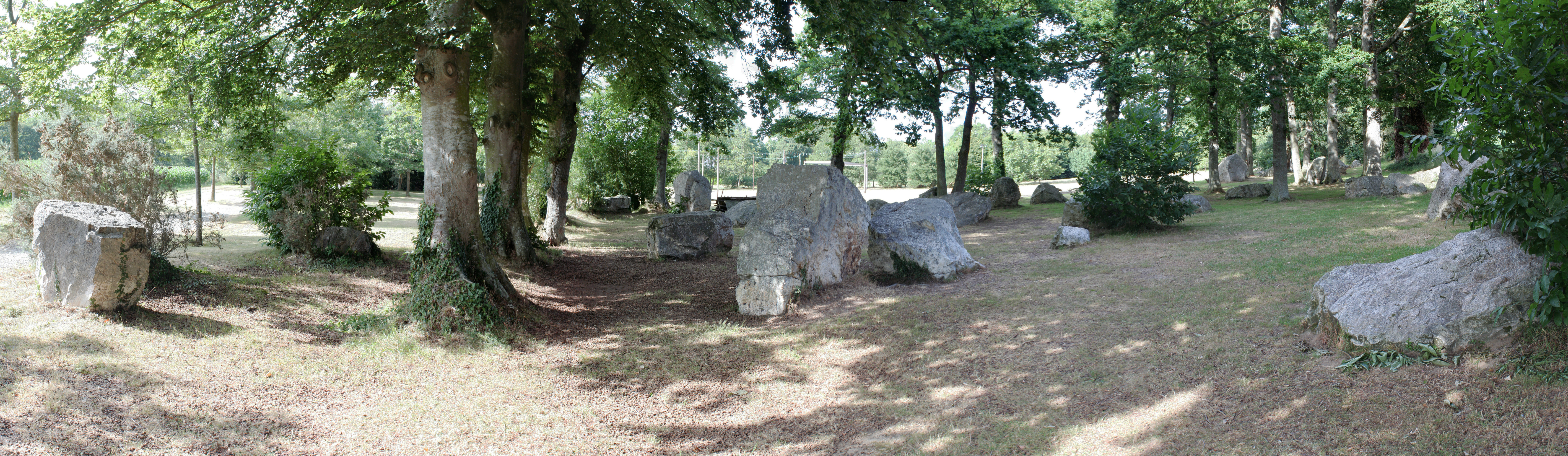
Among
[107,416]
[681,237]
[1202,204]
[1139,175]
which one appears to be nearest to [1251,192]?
[1202,204]

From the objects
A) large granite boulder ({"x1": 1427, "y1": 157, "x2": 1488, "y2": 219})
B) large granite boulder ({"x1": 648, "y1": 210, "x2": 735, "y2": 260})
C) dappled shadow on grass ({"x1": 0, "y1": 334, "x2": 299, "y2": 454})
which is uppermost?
large granite boulder ({"x1": 1427, "y1": 157, "x2": 1488, "y2": 219})

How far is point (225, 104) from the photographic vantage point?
9.36 m

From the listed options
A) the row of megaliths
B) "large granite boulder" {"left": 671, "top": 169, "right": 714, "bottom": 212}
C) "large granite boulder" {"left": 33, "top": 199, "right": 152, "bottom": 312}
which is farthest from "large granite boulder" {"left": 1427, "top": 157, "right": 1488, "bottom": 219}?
"large granite boulder" {"left": 671, "top": 169, "right": 714, "bottom": 212}

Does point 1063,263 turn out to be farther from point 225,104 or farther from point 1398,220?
point 225,104

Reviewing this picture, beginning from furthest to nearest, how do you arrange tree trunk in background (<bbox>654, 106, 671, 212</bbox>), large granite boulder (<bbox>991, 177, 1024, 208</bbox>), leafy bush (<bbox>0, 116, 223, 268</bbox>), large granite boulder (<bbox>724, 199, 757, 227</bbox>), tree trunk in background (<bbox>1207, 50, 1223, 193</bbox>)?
tree trunk in background (<bbox>654, 106, 671, 212</bbox>)
large granite boulder (<bbox>991, 177, 1024, 208</bbox>)
tree trunk in background (<bbox>1207, 50, 1223, 193</bbox>)
large granite boulder (<bbox>724, 199, 757, 227</bbox>)
leafy bush (<bbox>0, 116, 223, 268</bbox>)

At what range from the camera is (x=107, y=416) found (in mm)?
4117

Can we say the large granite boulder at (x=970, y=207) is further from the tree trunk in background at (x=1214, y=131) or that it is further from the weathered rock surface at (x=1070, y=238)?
the tree trunk in background at (x=1214, y=131)

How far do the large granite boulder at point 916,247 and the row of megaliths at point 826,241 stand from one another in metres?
0.01

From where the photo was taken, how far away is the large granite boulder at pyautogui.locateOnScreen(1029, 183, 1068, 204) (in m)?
22.5

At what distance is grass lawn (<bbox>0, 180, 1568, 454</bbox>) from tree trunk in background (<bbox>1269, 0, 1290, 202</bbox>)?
1008cm

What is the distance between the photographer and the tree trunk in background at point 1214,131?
19844mm

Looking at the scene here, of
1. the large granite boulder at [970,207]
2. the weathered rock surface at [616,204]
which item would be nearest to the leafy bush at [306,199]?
the large granite boulder at [970,207]

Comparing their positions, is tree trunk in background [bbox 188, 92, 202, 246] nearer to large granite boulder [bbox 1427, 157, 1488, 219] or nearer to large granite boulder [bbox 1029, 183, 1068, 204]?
large granite boulder [bbox 1427, 157, 1488, 219]

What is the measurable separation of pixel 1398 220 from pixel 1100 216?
→ 4.04 metres
